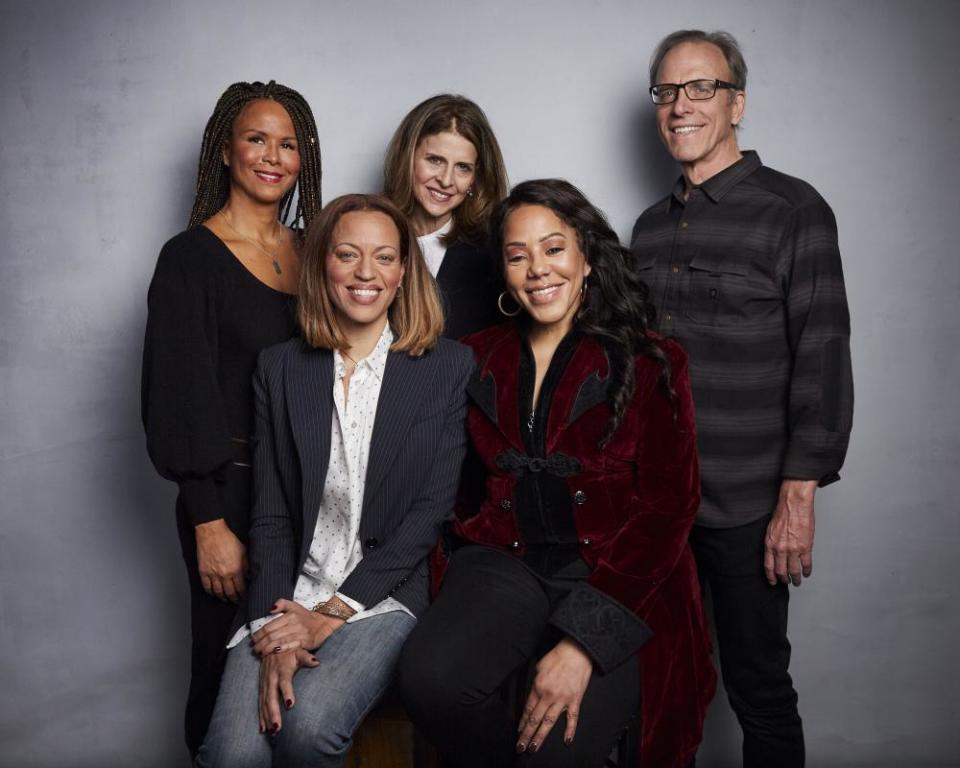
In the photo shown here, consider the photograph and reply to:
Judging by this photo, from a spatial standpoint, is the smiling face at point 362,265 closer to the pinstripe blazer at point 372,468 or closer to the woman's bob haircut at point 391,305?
the woman's bob haircut at point 391,305

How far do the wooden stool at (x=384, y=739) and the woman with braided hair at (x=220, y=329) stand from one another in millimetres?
535

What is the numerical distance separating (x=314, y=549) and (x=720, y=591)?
1.19 meters

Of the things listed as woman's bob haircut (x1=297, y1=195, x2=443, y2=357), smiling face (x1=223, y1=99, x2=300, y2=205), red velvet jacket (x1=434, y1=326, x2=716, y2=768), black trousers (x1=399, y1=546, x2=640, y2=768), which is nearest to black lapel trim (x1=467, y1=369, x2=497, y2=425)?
red velvet jacket (x1=434, y1=326, x2=716, y2=768)

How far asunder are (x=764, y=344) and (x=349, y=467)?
1.20 m

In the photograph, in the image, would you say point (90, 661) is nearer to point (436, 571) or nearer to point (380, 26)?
point (436, 571)

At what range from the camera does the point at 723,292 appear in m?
2.53

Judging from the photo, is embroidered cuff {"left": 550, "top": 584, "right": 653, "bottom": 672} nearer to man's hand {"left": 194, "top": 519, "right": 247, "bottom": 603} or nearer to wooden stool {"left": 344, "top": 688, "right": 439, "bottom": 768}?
wooden stool {"left": 344, "top": 688, "right": 439, "bottom": 768}

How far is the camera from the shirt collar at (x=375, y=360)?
2.37 m

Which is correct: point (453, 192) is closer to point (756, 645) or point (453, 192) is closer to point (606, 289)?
point (606, 289)

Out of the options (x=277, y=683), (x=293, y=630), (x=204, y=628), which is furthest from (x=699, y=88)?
(x=204, y=628)

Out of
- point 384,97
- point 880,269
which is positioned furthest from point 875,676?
point 384,97

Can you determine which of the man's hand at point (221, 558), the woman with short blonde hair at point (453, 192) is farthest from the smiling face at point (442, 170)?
the man's hand at point (221, 558)

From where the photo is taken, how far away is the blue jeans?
6.39 feet

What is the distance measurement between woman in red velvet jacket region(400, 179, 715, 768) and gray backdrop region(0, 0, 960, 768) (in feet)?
3.29
